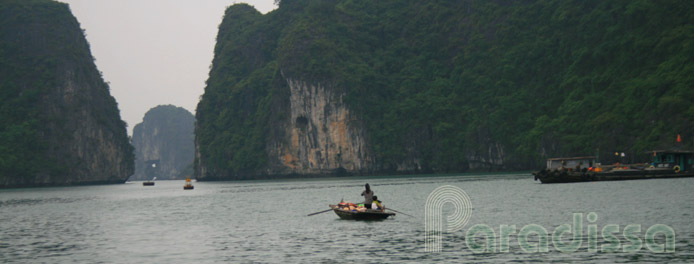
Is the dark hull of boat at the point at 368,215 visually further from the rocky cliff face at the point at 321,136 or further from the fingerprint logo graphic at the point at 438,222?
the rocky cliff face at the point at 321,136

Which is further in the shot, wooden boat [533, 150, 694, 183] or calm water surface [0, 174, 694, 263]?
wooden boat [533, 150, 694, 183]

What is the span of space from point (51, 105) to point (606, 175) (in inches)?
5286

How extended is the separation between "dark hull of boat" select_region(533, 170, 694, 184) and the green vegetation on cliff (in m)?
17.7

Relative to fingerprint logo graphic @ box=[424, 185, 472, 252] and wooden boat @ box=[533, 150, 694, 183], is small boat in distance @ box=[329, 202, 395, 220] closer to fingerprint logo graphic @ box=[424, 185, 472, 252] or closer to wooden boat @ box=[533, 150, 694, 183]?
fingerprint logo graphic @ box=[424, 185, 472, 252]

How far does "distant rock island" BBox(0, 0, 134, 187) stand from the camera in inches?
5994

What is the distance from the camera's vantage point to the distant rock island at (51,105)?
152250mm

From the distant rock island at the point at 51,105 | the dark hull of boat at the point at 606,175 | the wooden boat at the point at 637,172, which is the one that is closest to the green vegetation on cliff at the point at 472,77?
the wooden boat at the point at 637,172

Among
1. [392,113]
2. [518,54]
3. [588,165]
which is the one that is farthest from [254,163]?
[588,165]

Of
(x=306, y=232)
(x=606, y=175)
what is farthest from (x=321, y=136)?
(x=306, y=232)

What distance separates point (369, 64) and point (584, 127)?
68.0 meters

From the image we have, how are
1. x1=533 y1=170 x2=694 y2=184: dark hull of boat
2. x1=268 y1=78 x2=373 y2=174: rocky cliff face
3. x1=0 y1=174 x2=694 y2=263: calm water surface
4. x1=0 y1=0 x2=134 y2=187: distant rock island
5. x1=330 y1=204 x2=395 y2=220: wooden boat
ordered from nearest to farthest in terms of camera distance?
x1=0 y1=174 x2=694 y2=263: calm water surface < x1=330 y1=204 x2=395 y2=220: wooden boat < x1=533 y1=170 x2=694 y2=184: dark hull of boat < x1=0 y1=0 x2=134 y2=187: distant rock island < x1=268 y1=78 x2=373 y2=174: rocky cliff face

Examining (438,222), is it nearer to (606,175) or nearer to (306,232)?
(306,232)

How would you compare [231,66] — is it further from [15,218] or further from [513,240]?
[513,240]

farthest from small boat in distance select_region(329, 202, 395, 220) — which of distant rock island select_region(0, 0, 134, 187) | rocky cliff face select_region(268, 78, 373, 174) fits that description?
distant rock island select_region(0, 0, 134, 187)
